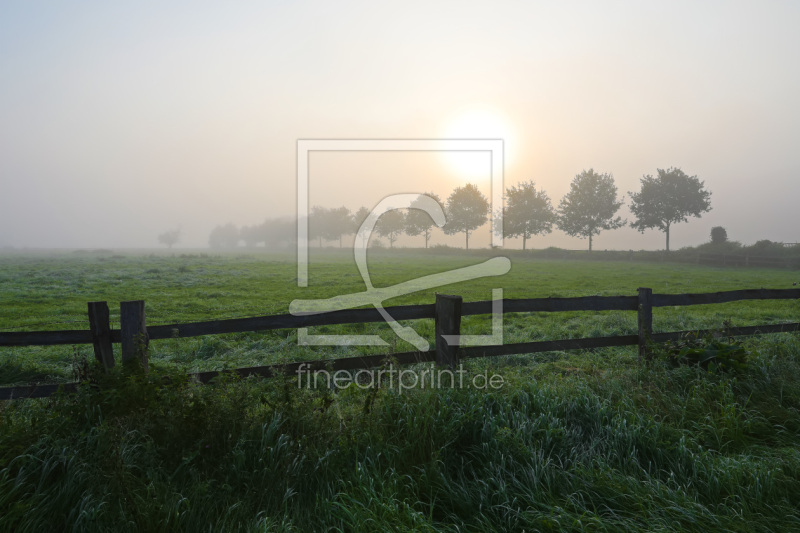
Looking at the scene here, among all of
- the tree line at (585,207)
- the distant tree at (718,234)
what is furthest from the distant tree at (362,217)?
the distant tree at (718,234)

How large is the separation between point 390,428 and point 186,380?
199cm

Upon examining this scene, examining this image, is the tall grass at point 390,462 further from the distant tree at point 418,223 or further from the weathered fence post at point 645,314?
the distant tree at point 418,223

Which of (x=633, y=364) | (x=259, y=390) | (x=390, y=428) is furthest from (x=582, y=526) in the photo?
(x=633, y=364)

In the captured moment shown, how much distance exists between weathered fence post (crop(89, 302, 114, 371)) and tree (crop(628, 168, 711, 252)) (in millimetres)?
69376

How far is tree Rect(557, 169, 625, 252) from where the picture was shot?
64000 millimetres

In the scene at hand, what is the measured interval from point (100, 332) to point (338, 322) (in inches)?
101

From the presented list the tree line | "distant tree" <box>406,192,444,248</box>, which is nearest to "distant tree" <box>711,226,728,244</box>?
the tree line

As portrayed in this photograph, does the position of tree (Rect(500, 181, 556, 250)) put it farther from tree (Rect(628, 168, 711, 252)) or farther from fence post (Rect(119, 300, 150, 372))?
fence post (Rect(119, 300, 150, 372))

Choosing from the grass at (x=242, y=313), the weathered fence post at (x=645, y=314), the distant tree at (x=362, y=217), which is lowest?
the grass at (x=242, y=313)

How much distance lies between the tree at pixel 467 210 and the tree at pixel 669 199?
2359 cm

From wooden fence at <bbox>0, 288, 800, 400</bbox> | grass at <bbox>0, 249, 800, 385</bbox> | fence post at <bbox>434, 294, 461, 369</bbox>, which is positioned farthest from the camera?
grass at <bbox>0, 249, 800, 385</bbox>

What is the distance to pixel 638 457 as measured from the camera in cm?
400

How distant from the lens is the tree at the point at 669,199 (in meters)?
60.9

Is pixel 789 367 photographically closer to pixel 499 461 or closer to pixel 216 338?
pixel 499 461
